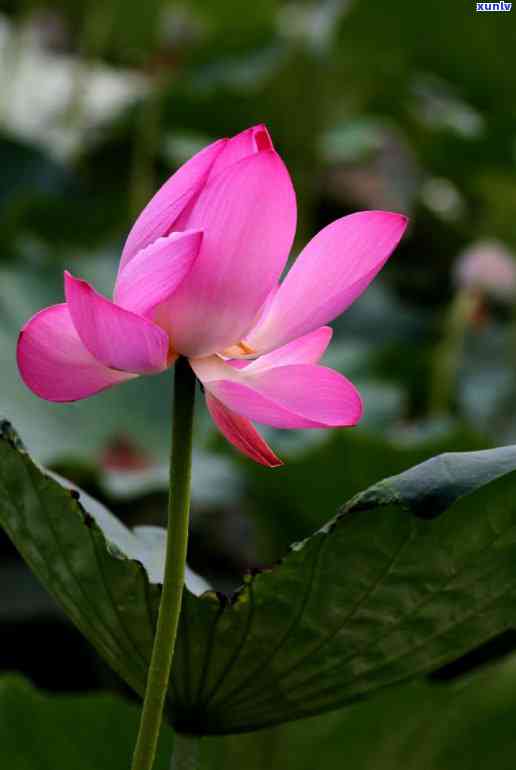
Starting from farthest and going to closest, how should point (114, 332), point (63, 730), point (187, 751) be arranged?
point (63, 730) → point (187, 751) → point (114, 332)

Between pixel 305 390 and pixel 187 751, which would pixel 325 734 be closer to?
pixel 187 751

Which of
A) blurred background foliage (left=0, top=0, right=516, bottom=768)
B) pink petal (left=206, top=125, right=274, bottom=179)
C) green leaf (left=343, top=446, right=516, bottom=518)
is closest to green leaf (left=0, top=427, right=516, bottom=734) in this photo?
green leaf (left=343, top=446, right=516, bottom=518)

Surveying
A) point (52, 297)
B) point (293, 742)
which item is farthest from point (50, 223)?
point (293, 742)

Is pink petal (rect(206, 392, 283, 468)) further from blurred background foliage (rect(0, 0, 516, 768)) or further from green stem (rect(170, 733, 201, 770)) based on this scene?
blurred background foliage (rect(0, 0, 516, 768))

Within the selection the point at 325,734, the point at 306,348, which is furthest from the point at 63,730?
the point at 306,348

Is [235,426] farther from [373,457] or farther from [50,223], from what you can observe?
[50,223]

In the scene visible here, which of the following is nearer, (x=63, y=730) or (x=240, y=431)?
(x=240, y=431)

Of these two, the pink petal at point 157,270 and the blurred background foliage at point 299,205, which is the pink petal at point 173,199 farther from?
the blurred background foliage at point 299,205

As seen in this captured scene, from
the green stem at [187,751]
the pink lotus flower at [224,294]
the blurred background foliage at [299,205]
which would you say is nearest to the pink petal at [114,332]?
the pink lotus flower at [224,294]
